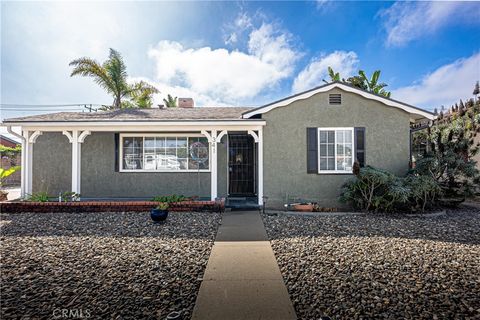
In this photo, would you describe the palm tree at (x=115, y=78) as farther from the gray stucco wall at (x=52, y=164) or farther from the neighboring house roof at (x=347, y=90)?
the neighboring house roof at (x=347, y=90)

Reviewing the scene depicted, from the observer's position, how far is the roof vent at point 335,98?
8.00 metres

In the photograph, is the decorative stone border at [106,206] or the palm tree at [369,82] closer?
the decorative stone border at [106,206]

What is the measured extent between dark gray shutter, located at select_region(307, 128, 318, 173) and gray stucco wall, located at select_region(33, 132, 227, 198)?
3.36 meters

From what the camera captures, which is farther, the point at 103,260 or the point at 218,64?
the point at 218,64

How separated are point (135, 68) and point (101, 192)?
31.5 ft

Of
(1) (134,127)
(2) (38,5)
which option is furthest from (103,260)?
(2) (38,5)

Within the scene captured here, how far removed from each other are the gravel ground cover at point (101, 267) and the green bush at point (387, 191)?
15.3ft

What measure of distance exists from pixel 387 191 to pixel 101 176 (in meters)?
10.4

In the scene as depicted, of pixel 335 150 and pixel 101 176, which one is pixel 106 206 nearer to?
pixel 101 176

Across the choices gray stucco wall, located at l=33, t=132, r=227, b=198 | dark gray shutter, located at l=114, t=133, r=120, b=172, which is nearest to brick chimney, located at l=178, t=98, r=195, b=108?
dark gray shutter, located at l=114, t=133, r=120, b=172

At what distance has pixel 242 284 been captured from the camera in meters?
3.18

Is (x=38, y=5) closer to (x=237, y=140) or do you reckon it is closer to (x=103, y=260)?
(x=237, y=140)

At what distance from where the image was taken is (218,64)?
40.3 ft

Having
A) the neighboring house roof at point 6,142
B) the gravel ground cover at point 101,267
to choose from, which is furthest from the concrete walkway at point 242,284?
the neighboring house roof at point 6,142
